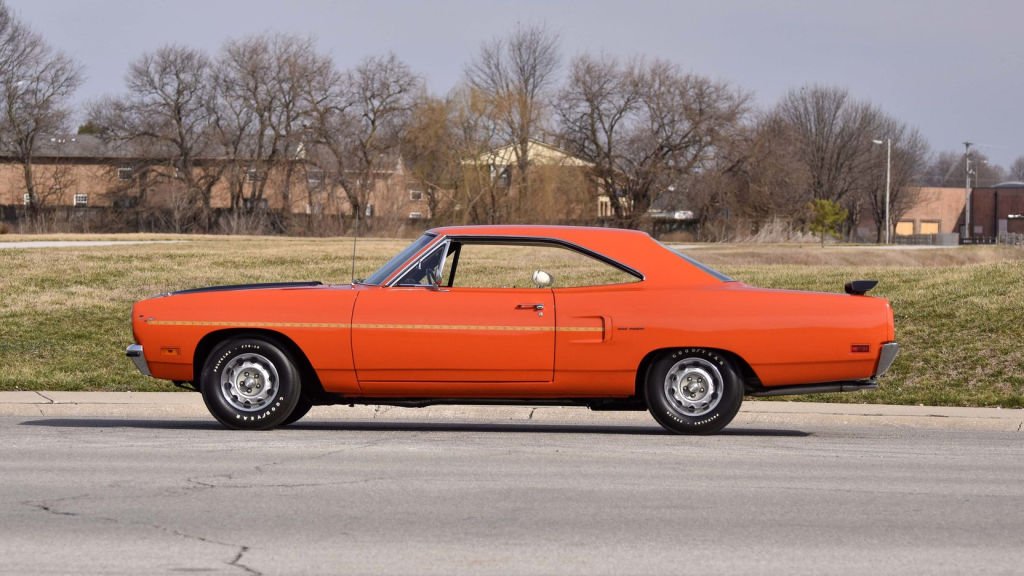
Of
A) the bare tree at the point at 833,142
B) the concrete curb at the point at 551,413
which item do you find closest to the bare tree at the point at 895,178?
the bare tree at the point at 833,142

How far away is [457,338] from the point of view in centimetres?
948

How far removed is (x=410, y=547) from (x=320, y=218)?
64.3 metres

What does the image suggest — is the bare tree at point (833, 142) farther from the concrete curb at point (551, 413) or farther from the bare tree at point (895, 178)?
the concrete curb at point (551, 413)

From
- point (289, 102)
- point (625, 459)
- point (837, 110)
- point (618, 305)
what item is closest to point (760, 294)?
point (618, 305)

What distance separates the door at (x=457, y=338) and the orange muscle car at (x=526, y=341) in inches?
0.4

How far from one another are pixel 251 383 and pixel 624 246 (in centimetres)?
307

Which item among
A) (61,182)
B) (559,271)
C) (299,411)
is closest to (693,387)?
(299,411)

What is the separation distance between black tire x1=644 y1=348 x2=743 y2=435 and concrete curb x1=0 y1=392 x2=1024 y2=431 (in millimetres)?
1732

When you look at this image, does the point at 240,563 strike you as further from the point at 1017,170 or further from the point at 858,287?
the point at 1017,170

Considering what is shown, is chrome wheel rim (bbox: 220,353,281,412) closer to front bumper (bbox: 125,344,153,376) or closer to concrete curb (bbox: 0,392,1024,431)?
front bumper (bbox: 125,344,153,376)

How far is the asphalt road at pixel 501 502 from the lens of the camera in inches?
222

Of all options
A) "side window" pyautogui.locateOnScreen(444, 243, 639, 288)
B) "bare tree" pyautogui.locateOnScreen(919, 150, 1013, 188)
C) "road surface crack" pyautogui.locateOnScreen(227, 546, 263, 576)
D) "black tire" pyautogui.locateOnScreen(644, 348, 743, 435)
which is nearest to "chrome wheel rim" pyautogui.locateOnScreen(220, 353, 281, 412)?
"side window" pyautogui.locateOnScreen(444, 243, 639, 288)

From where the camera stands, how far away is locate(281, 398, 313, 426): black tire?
1007cm

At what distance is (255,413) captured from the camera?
973 cm
